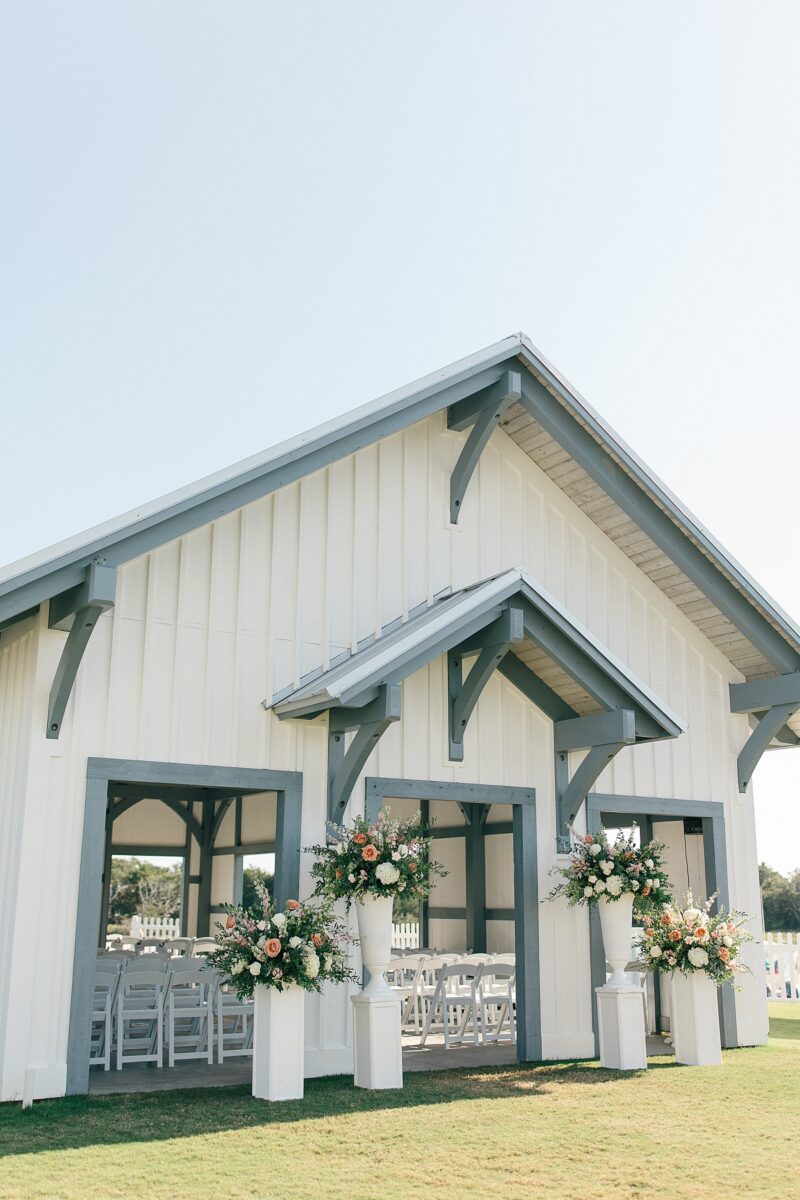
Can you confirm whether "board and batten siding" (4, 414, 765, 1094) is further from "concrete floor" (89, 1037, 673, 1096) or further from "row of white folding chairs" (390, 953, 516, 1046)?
"row of white folding chairs" (390, 953, 516, 1046)

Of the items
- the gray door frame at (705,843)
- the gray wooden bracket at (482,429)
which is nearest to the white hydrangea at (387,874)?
the gray door frame at (705,843)

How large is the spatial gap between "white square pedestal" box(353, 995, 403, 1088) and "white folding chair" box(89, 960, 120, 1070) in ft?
7.05

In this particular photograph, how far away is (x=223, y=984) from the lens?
8227 millimetres

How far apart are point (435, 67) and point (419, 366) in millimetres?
3468

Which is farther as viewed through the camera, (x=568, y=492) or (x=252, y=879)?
(x=252, y=879)

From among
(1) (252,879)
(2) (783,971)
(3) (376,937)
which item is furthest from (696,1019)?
(1) (252,879)

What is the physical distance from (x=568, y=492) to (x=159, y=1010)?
252 inches

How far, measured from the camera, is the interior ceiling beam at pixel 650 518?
10.7 meters

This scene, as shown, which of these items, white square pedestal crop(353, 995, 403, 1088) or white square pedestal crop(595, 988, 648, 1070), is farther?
white square pedestal crop(595, 988, 648, 1070)

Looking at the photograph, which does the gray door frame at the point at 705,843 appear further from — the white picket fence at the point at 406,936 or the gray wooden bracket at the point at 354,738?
the white picket fence at the point at 406,936

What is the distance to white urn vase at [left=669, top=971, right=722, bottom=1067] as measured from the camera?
32.2 ft

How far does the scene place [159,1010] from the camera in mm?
9578

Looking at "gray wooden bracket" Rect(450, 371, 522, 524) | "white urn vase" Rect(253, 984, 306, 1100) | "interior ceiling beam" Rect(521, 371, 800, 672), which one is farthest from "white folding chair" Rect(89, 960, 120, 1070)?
"interior ceiling beam" Rect(521, 371, 800, 672)

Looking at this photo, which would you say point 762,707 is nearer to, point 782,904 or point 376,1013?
point 376,1013
